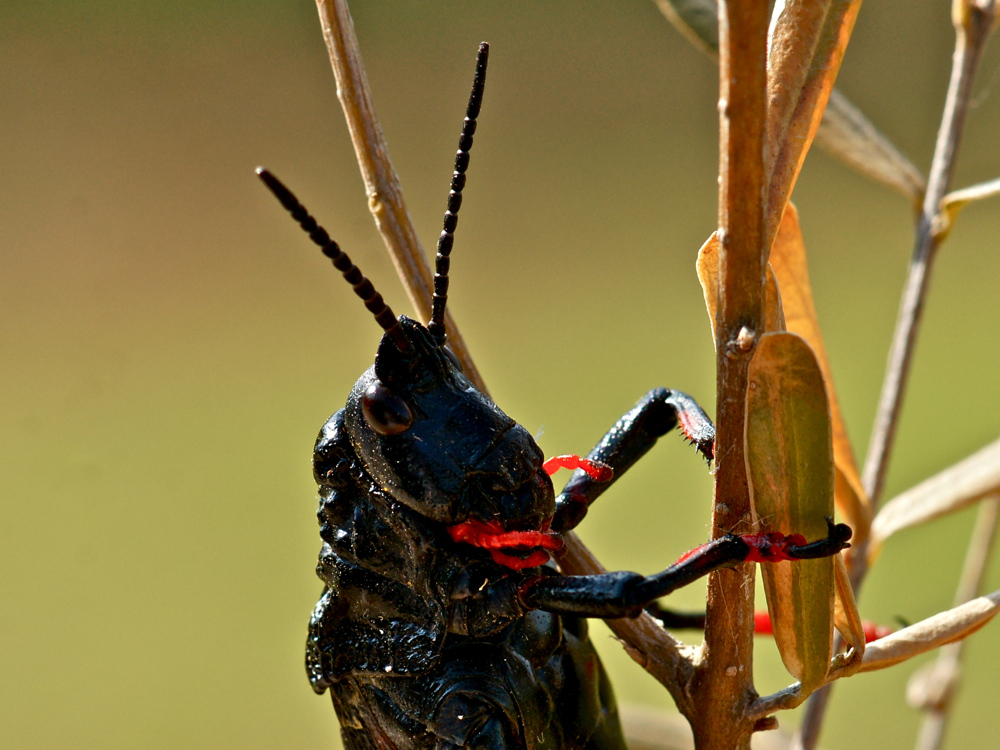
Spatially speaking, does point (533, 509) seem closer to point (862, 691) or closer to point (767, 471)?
point (767, 471)

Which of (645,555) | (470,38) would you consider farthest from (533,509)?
(470,38)

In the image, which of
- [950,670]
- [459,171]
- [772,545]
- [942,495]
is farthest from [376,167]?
[950,670]

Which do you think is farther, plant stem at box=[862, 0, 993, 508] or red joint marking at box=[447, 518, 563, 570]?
plant stem at box=[862, 0, 993, 508]

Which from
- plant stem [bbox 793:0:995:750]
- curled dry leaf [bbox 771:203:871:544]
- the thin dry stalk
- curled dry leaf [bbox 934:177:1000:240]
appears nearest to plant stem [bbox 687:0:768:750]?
curled dry leaf [bbox 771:203:871:544]

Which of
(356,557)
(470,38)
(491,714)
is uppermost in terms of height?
(470,38)

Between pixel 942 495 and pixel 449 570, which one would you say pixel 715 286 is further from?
pixel 942 495

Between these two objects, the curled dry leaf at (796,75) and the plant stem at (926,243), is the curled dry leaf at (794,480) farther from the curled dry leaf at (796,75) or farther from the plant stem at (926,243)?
the plant stem at (926,243)

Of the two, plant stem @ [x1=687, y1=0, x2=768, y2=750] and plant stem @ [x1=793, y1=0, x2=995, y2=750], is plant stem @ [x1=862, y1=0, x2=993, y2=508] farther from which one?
plant stem @ [x1=687, y1=0, x2=768, y2=750]

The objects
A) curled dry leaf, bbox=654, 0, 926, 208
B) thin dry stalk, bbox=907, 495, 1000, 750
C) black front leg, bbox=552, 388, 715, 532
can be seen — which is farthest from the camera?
thin dry stalk, bbox=907, 495, 1000, 750
